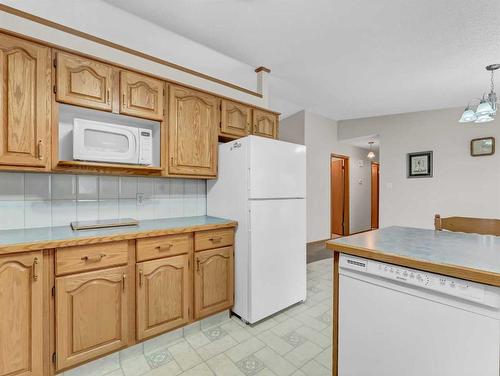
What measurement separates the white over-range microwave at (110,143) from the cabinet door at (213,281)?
888 millimetres

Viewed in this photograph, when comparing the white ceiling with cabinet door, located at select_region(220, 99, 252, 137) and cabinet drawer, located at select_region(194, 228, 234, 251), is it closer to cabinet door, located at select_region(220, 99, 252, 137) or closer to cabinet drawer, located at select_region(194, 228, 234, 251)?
cabinet door, located at select_region(220, 99, 252, 137)

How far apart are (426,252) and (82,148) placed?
2.05 metres

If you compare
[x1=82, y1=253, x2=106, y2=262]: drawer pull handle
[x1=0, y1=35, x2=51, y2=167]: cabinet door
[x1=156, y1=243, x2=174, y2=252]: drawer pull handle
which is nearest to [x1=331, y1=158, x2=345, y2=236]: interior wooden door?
[x1=156, y1=243, x2=174, y2=252]: drawer pull handle

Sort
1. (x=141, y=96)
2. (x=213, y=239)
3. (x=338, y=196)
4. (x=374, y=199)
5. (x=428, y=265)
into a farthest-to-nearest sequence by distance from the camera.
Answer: (x=374, y=199), (x=338, y=196), (x=213, y=239), (x=141, y=96), (x=428, y=265)

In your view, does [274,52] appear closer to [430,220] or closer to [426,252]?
[426,252]

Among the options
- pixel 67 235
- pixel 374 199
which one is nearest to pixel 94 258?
pixel 67 235

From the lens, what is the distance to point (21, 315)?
4.27 feet

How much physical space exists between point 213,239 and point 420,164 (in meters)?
4.12

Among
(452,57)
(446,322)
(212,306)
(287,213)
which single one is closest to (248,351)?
(212,306)

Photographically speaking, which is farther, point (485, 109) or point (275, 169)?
point (485, 109)

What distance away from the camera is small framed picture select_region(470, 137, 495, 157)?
3.74 meters

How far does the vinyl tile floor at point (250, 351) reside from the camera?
1.58 meters

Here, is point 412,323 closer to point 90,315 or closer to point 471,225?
point 471,225

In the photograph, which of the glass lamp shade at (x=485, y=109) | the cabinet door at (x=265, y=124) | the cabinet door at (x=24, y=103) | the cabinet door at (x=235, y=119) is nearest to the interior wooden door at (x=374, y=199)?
the glass lamp shade at (x=485, y=109)
